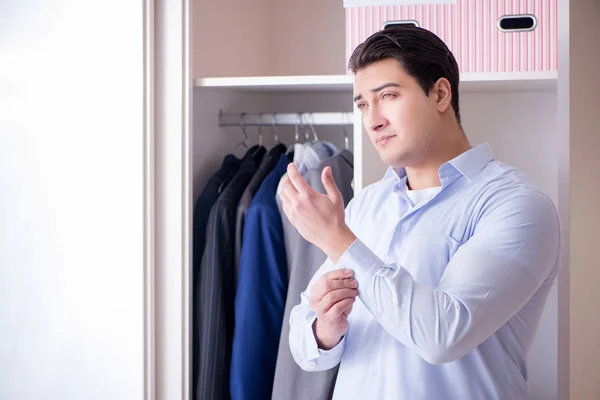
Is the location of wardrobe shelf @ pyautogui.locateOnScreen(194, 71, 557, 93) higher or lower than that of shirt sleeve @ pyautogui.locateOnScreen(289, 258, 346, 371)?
higher

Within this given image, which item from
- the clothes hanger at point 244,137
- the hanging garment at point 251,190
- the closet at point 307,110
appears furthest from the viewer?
the clothes hanger at point 244,137

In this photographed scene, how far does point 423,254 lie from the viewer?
1319 mm

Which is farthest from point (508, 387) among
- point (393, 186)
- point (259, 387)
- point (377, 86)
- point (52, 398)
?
point (52, 398)

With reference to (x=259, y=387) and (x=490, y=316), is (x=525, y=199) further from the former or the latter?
(x=259, y=387)

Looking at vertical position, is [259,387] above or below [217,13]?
below

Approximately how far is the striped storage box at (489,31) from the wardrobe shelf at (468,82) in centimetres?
2

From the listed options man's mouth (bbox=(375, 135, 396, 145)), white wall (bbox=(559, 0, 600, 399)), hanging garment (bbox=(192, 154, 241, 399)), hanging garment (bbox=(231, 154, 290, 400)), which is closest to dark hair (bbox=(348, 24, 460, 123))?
man's mouth (bbox=(375, 135, 396, 145))

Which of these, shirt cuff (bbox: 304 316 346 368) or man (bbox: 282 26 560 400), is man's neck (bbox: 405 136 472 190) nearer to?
man (bbox: 282 26 560 400)

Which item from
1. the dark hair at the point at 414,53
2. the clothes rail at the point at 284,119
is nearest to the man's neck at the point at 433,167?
the dark hair at the point at 414,53

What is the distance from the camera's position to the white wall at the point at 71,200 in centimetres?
184

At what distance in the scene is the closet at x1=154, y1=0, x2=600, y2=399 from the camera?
4.90 ft

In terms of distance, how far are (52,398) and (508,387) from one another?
1215 millimetres

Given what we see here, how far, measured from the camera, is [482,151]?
4.55 ft

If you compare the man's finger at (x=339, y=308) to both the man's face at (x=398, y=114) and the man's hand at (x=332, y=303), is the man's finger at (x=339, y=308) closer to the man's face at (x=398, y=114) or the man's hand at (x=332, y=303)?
the man's hand at (x=332, y=303)
